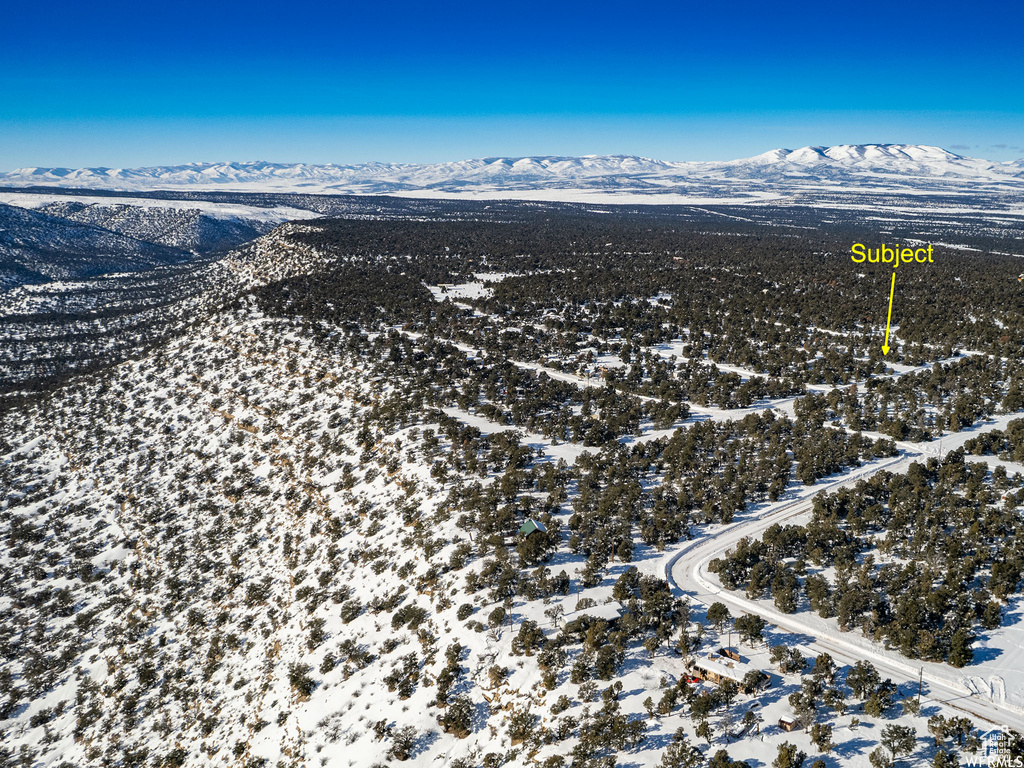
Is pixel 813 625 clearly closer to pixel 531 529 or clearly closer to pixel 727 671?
pixel 727 671

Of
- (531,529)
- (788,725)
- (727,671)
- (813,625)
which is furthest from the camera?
(531,529)

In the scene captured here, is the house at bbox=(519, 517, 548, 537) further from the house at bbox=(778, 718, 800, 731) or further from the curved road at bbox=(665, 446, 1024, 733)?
the house at bbox=(778, 718, 800, 731)

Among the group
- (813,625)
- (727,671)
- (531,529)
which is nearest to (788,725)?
(727,671)

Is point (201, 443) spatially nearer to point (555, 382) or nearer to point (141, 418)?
point (141, 418)

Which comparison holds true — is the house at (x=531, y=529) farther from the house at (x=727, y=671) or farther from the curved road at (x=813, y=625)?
the house at (x=727, y=671)

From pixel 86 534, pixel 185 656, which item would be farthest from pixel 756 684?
pixel 86 534

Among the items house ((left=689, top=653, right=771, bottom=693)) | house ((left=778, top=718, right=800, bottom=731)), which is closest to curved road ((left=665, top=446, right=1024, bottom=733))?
house ((left=689, top=653, right=771, bottom=693))

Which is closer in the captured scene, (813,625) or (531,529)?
(813,625)

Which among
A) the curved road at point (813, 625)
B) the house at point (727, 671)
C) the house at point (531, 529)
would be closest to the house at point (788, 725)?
the house at point (727, 671)
